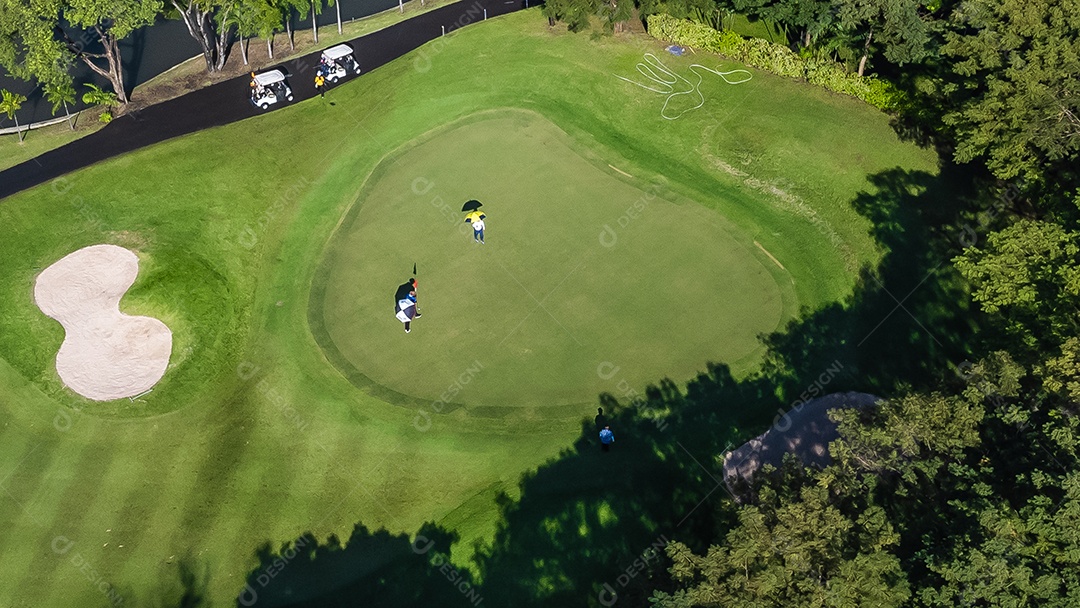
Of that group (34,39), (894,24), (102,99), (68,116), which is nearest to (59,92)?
(102,99)

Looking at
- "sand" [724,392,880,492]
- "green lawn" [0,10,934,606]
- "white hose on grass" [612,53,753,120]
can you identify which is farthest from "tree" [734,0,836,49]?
"sand" [724,392,880,492]

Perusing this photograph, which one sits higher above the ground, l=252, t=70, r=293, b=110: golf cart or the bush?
the bush

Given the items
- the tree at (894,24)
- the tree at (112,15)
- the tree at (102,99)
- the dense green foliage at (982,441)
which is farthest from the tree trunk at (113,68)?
the dense green foliage at (982,441)

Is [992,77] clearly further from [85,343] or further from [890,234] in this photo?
[85,343]

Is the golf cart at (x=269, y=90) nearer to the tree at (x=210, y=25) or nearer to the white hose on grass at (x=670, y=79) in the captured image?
the tree at (x=210, y=25)

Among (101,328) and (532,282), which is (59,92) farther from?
(532,282)

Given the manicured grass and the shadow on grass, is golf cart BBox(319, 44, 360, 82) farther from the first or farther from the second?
the shadow on grass
